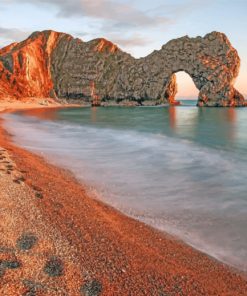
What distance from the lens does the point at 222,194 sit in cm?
1439

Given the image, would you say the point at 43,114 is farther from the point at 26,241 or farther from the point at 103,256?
the point at 103,256

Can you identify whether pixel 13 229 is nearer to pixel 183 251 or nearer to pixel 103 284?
pixel 103 284

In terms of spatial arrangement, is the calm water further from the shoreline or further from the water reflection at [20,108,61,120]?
the water reflection at [20,108,61,120]

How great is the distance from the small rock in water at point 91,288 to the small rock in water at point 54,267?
713 mm

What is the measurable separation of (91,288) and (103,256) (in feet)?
4.44

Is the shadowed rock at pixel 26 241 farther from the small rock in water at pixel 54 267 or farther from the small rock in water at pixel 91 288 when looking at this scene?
the small rock in water at pixel 91 288

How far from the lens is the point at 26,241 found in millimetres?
8281

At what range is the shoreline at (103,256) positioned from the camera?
6.85 m

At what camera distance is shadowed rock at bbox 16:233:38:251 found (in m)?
7.99

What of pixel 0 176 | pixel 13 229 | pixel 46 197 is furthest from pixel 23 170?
pixel 13 229

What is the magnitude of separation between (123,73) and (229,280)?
144m

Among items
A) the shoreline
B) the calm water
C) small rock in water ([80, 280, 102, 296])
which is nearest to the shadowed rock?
the shoreline

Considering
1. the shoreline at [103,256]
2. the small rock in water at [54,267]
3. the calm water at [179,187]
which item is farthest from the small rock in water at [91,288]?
the calm water at [179,187]

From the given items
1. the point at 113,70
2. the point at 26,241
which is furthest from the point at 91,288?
the point at 113,70
